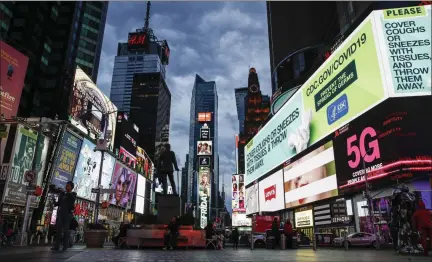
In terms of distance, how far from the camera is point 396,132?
27156 mm

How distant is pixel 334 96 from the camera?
32.2 metres

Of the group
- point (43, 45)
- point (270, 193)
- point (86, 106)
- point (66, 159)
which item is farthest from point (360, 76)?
point (43, 45)

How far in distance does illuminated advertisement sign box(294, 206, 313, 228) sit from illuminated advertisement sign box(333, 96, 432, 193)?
32.6 ft

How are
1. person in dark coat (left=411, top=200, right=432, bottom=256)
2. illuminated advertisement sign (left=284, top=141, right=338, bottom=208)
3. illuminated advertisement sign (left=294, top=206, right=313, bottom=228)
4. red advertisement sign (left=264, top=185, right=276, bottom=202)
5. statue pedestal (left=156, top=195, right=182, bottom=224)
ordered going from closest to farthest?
1. person in dark coat (left=411, top=200, right=432, bottom=256)
2. statue pedestal (left=156, top=195, right=182, bottom=224)
3. illuminated advertisement sign (left=284, top=141, right=338, bottom=208)
4. illuminated advertisement sign (left=294, top=206, right=313, bottom=228)
5. red advertisement sign (left=264, top=185, right=276, bottom=202)

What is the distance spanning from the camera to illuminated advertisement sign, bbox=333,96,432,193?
26.2m

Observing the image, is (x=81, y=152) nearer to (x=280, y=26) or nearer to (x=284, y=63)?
(x=284, y=63)

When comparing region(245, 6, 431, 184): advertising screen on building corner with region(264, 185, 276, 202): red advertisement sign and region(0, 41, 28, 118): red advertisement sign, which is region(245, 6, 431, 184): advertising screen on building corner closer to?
region(264, 185, 276, 202): red advertisement sign

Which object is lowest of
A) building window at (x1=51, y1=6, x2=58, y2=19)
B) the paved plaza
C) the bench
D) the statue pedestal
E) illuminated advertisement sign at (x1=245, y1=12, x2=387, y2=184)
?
the paved plaza

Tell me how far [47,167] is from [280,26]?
91.4 meters

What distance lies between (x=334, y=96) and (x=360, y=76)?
405 cm

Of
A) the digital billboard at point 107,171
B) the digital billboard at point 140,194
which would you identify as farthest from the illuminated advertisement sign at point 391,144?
the digital billboard at point 140,194

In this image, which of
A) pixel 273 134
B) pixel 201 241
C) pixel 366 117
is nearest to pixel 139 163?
pixel 273 134

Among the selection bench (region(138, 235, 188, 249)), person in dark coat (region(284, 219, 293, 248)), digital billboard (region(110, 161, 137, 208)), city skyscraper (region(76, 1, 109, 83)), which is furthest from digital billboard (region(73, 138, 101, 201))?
city skyscraper (region(76, 1, 109, 83))

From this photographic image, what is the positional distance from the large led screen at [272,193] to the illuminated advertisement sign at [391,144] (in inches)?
625
